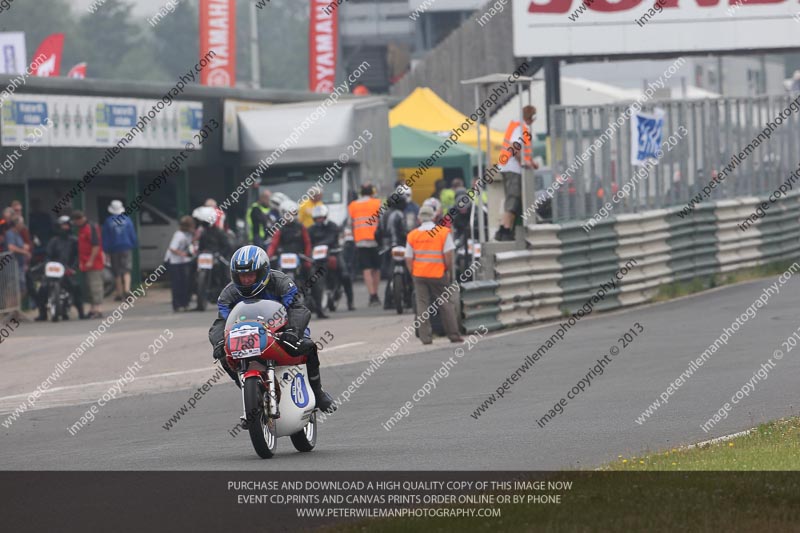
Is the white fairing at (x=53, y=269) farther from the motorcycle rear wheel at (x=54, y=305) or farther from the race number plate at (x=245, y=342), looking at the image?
the race number plate at (x=245, y=342)

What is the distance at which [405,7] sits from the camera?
86.7 meters

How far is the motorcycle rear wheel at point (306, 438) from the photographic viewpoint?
10.9 meters

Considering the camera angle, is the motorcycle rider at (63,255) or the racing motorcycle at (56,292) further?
the motorcycle rider at (63,255)

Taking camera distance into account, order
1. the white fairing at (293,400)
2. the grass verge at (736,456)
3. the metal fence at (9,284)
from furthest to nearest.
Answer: the metal fence at (9,284) < the white fairing at (293,400) < the grass verge at (736,456)

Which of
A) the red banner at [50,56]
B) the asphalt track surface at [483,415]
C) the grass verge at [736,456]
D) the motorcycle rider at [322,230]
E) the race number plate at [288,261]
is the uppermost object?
the red banner at [50,56]

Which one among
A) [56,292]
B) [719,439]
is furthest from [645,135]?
[719,439]

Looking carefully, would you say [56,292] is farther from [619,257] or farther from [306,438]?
[306,438]

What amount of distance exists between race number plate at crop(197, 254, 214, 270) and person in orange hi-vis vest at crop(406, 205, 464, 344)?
6.83m

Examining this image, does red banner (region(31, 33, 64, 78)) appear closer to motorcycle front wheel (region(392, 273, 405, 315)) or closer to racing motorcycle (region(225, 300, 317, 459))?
motorcycle front wheel (region(392, 273, 405, 315))

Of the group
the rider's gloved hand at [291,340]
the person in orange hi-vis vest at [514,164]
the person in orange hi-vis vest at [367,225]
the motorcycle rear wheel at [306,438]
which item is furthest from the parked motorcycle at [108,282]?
the rider's gloved hand at [291,340]

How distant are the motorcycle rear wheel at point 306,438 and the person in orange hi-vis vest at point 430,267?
7839 millimetres

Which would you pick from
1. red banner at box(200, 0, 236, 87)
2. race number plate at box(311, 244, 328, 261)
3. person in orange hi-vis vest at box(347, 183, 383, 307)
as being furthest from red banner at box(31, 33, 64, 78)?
race number plate at box(311, 244, 328, 261)

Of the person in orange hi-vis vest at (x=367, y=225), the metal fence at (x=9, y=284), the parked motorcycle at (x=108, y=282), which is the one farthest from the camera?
the parked motorcycle at (x=108, y=282)
